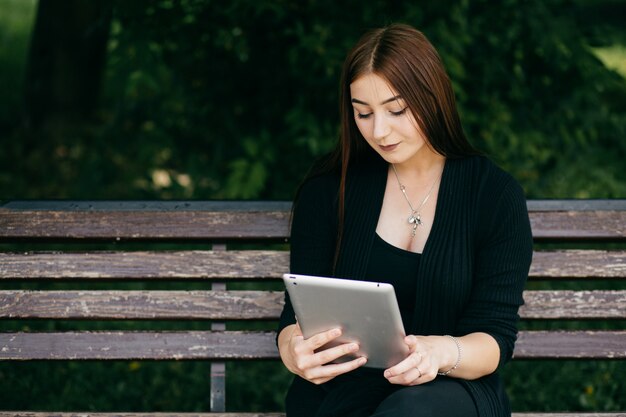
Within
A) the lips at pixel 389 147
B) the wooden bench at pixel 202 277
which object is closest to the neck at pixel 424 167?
the lips at pixel 389 147

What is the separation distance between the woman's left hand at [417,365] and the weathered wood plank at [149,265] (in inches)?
32.0

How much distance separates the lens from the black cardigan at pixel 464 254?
2594 mm

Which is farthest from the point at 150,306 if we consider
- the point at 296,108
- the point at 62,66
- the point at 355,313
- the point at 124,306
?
the point at 62,66

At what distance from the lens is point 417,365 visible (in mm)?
2336

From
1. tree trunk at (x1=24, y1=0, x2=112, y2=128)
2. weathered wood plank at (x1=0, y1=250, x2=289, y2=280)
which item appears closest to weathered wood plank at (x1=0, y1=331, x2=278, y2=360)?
weathered wood plank at (x1=0, y1=250, x2=289, y2=280)

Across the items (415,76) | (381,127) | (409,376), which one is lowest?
(409,376)

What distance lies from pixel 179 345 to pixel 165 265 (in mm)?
275

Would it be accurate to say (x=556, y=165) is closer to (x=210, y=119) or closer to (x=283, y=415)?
(x=210, y=119)

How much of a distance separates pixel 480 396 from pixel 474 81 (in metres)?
2.51

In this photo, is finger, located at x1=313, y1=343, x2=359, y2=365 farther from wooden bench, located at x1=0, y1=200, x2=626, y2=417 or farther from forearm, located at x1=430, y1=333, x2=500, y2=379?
wooden bench, located at x1=0, y1=200, x2=626, y2=417

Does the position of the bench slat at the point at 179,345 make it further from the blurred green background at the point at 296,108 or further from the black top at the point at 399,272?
the blurred green background at the point at 296,108

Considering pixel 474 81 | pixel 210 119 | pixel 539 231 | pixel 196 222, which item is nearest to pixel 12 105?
pixel 210 119

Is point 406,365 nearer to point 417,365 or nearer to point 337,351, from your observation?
point 417,365

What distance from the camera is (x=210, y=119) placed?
485 centimetres
